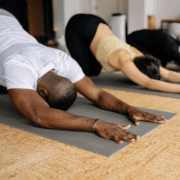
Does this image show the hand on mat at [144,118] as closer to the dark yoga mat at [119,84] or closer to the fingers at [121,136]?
the fingers at [121,136]

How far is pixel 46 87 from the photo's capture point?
1.54 metres

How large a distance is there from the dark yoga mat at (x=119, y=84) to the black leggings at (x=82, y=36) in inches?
12.6

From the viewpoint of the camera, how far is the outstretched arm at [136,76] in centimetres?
230

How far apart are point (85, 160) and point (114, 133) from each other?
247 mm

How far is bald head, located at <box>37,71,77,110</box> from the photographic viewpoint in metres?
1.54

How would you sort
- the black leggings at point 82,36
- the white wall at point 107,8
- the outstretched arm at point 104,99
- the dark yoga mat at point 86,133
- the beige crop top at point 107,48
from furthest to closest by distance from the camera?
the white wall at point 107,8
the black leggings at point 82,36
the beige crop top at point 107,48
the outstretched arm at point 104,99
the dark yoga mat at point 86,133

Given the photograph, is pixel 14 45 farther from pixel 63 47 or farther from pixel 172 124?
pixel 63 47

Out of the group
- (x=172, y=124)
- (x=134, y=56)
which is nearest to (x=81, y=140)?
(x=172, y=124)

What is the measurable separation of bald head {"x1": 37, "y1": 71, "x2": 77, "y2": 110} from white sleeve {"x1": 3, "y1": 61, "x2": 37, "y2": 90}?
82 mm

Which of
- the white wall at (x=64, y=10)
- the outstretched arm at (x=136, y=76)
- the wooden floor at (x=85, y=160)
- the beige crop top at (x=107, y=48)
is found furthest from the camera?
the white wall at (x=64, y=10)

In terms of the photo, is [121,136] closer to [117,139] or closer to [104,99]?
[117,139]

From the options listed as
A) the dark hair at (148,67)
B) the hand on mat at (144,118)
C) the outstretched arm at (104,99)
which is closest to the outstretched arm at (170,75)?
the dark hair at (148,67)

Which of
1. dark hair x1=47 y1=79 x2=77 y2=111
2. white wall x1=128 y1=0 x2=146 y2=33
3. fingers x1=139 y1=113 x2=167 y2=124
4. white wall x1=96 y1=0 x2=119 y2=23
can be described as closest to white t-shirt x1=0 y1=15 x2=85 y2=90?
dark hair x1=47 y1=79 x2=77 y2=111

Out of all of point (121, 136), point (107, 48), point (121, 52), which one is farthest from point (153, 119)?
point (107, 48)
